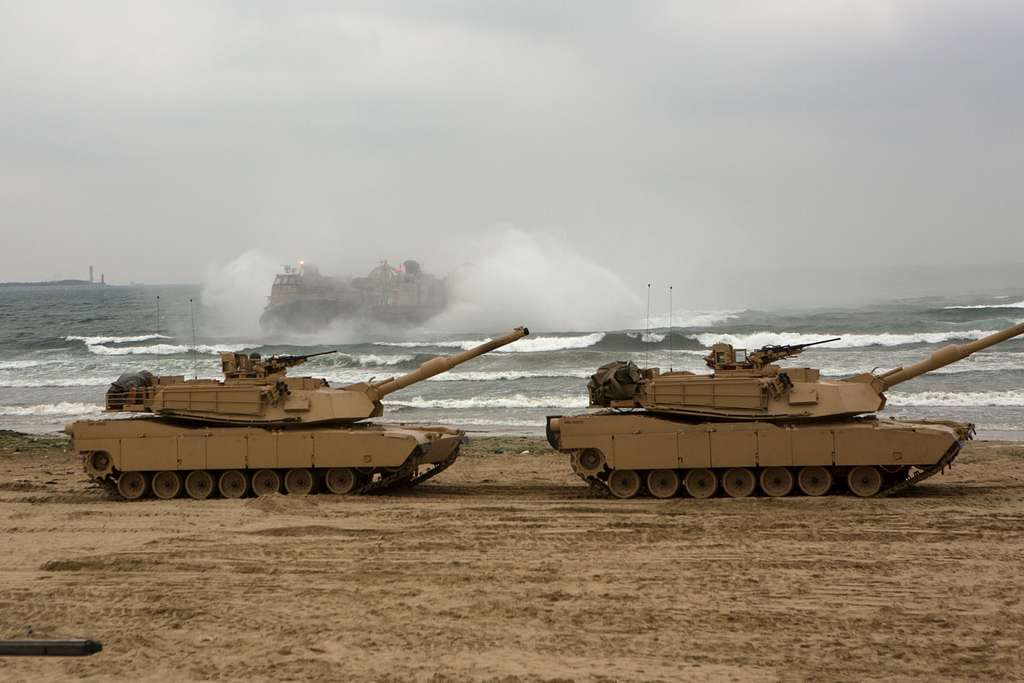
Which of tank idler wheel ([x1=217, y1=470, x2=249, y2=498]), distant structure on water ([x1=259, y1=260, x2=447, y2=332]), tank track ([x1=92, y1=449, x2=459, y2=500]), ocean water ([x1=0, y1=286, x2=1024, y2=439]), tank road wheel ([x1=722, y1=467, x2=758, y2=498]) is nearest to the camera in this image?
tank road wheel ([x1=722, y1=467, x2=758, y2=498])

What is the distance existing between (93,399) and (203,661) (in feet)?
109

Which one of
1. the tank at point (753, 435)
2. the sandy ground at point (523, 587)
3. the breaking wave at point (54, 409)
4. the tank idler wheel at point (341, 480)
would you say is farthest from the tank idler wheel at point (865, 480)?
the breaking wave at point (54, 409)

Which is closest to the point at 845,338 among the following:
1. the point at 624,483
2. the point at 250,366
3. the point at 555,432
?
the point at 624,483

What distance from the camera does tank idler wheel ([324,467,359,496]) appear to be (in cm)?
1952

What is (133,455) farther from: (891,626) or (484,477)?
(891,626)

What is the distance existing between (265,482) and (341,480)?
134cm

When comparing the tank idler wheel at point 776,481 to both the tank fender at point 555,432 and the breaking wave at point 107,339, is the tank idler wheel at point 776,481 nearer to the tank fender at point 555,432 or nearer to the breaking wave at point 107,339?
the tank fender at point 555,432

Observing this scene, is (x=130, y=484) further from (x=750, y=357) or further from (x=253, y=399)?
(x=750, y=357)

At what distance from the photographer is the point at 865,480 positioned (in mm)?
18312

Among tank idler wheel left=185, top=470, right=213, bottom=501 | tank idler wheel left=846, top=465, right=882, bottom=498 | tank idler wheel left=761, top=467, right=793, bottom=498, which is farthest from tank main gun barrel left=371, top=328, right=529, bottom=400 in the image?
tank idler wheel left=846, top=465, right=882, bottom=498

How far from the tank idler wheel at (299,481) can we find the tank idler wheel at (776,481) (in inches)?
301

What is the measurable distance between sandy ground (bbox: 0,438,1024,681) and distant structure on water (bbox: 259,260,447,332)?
1838 inches

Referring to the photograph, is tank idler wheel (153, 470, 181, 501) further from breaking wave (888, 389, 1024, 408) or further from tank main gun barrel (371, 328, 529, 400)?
breaking wave (888, 389, 1024, 408)

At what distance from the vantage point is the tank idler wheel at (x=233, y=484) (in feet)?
64.7
